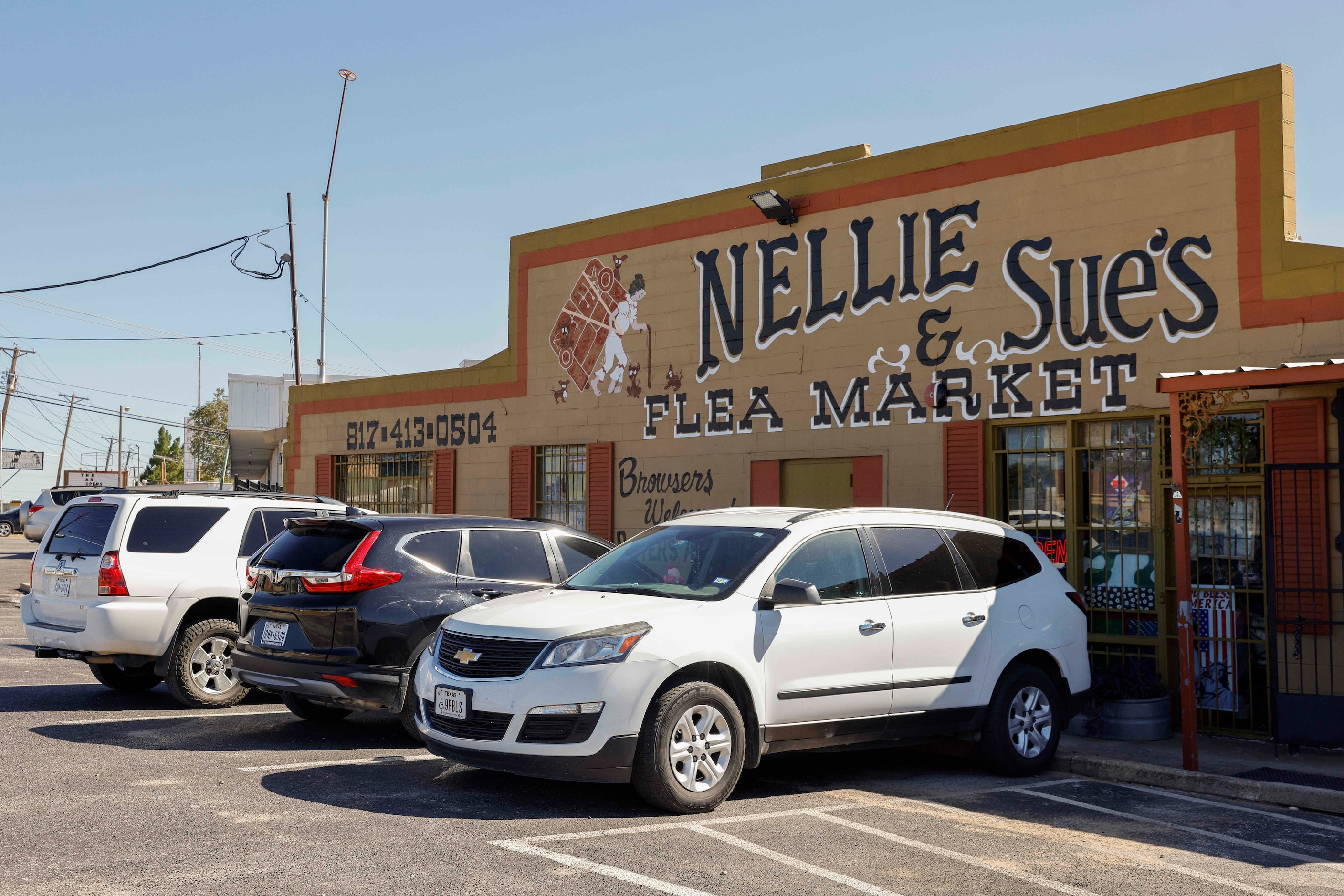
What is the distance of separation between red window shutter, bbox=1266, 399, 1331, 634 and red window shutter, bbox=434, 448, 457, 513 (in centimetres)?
1118

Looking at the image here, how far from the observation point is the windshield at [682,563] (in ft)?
23.7

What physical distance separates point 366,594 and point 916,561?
375cm

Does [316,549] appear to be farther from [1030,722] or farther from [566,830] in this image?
[1030,722]

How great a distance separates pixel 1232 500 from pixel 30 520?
3724 centimetres

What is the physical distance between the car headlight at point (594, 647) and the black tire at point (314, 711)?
11.3 feet

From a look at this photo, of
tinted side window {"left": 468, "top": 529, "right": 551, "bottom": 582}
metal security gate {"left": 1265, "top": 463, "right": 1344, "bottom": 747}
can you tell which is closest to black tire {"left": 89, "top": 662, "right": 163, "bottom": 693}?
tinted side window {"left": 468, "top": 529, "right": 551, "bottom": 582}

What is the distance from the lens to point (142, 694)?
10773mm

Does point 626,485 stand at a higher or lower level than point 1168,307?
lower

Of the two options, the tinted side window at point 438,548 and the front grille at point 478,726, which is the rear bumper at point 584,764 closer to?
the front grille at point 478,726

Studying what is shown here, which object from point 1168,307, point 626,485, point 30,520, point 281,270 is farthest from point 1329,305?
point 30,520

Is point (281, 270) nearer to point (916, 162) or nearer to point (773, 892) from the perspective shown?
point (916, 162)

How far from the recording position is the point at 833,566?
298 inches

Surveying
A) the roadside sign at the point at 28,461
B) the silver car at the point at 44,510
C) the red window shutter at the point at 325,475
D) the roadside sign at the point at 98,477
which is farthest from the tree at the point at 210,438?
the red window shutter at the point at 325,475

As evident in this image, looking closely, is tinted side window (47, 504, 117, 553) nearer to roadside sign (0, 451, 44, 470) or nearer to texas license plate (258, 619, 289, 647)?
texas license plate (258, 619, 289, 647)
